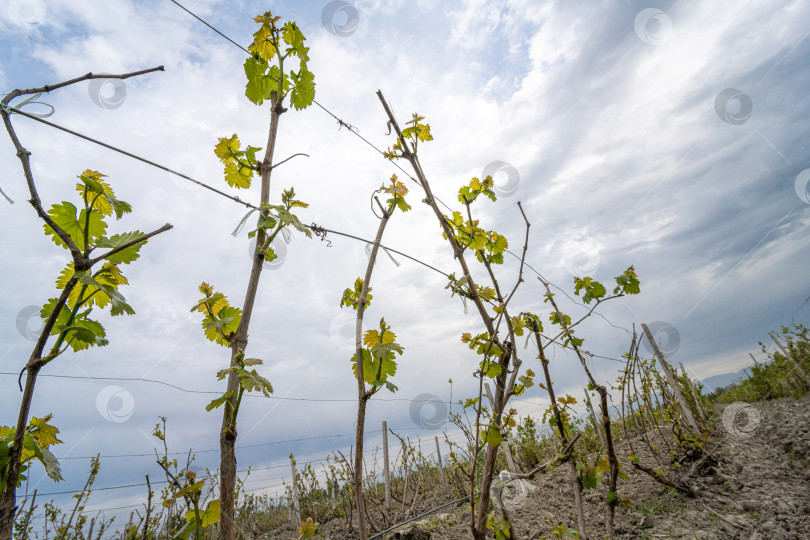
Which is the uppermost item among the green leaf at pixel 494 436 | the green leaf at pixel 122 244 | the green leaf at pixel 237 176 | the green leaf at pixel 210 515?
the green leaf at pixel 237 176

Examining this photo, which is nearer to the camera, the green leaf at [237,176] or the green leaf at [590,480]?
the green leaf at [237,176]

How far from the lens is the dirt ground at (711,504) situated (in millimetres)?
3281

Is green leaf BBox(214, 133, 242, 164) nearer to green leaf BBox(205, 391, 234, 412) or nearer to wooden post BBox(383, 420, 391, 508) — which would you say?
green leaf BBox(205, 391, 234, 412)

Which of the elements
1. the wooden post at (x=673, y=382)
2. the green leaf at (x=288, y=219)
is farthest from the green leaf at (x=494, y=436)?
the wooden post at (x=673, y=382)

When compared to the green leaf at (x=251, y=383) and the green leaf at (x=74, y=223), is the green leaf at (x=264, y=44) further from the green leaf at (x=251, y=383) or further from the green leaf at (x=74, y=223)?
the green leaf at (x=251, y=383)

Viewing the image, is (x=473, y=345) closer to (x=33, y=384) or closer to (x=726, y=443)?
(x=33, y=384)

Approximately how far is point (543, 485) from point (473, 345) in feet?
14.7

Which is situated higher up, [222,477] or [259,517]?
[222,477]

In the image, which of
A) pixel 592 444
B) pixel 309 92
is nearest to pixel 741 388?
pixel 592 444

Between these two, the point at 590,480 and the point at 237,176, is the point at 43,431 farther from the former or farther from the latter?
the point at 590,480

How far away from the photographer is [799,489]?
4.02 meters

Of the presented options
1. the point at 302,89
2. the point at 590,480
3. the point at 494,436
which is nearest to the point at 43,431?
the point at 302,89

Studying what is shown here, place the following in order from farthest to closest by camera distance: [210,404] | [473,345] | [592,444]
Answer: [592,444] → [473,345] → [210,404]

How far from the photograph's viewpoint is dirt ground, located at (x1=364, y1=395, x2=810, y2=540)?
328 cm
